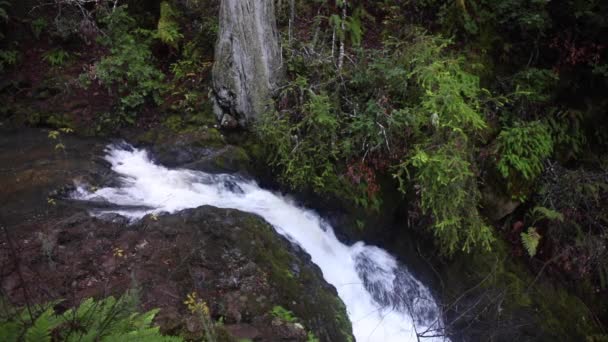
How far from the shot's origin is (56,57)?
341 inches

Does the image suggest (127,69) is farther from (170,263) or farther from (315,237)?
(170,263)

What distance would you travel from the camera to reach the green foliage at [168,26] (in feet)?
27.3

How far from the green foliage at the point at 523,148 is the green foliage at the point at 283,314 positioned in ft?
14.6

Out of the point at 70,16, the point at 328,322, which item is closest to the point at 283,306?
the point at 328,322

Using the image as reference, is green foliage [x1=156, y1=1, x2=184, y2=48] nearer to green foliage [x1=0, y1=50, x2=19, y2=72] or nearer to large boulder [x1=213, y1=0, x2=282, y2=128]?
large boulder [x1=213, y1=0, x2=282, y2=128]

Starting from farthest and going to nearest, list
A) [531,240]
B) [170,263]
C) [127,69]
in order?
[127,69]
[531,240]
[170,263]

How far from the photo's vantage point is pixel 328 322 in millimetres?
4539

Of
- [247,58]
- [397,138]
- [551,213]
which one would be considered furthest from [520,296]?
[247,58]

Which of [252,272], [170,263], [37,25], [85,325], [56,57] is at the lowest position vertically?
[252,272]

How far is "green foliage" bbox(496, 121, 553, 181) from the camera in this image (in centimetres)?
692

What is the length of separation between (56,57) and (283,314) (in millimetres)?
7516

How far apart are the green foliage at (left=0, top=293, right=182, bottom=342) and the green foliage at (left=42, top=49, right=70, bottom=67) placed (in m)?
7.45

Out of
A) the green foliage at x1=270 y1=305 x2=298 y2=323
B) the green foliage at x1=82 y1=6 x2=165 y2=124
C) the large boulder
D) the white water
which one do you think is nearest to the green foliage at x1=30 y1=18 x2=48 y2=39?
the green foliage at x1=82 y1=6 x2=165 y2=124

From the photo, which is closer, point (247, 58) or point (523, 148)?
point (523, 148)
